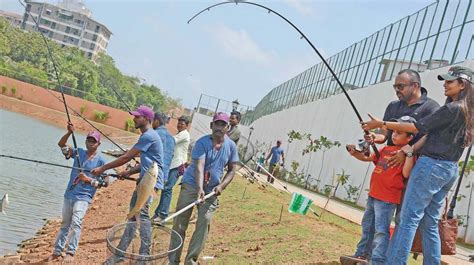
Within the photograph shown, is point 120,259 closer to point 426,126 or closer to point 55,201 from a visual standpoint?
point 426,126

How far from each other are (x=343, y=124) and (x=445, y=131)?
2011 cm

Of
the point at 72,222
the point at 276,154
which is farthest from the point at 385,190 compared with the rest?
the point at 276,154

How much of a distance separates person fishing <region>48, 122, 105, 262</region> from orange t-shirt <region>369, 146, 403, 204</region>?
130 inches

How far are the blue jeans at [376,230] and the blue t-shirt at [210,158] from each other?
1.66 metres

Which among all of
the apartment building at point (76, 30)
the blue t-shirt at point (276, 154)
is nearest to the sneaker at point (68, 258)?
the blue t-shirt at point (276, 154)

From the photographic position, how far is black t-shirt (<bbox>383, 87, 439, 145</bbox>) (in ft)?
19.3

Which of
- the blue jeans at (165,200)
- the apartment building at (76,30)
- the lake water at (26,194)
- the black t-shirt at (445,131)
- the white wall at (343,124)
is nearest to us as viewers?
the black t-shirt at (445,131)

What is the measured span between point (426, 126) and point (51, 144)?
26.2m

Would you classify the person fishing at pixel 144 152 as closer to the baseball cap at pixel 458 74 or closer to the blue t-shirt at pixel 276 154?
the baseball cap at pixel 458 74

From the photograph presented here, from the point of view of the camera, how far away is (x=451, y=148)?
5438 mm

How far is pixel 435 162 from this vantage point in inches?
214

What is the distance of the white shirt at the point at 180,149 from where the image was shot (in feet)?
32.7

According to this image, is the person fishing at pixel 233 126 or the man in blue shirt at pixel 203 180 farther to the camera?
the person fishing at pixel 233 126

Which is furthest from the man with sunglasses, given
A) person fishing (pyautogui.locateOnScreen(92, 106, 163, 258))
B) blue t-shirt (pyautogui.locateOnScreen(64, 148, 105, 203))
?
blue t-shirt (pyautogui.locateOnScreen(64, 148, 105, 203))
